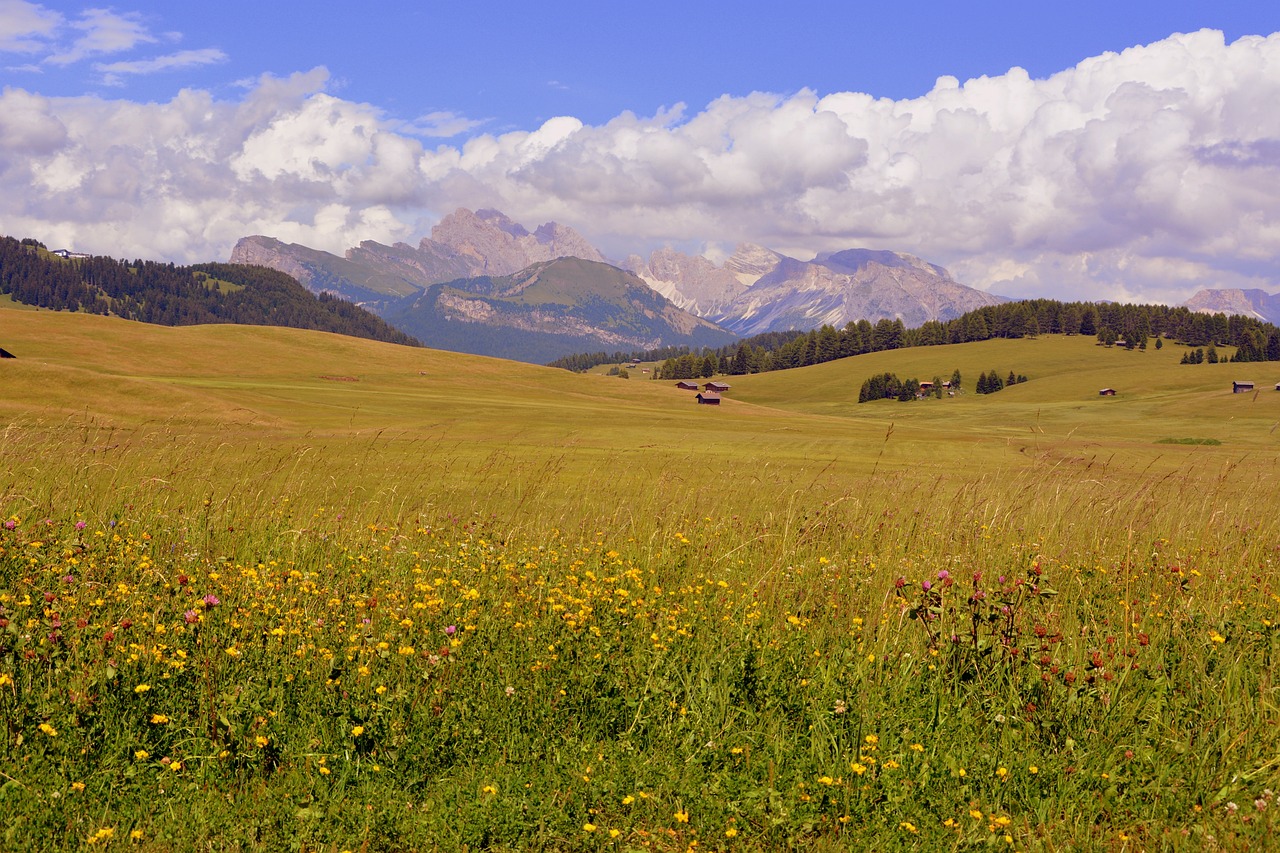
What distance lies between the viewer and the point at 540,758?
18.7 feet

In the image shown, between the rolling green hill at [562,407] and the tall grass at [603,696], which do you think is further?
the rolling green hill at [562,407]

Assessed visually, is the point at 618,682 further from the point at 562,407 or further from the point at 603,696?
the point at 562,407

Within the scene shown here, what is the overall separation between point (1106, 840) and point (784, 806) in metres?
1.84

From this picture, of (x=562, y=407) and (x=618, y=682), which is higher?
(x=618, y=682)

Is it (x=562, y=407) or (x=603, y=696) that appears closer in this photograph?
(x=603, y=696)

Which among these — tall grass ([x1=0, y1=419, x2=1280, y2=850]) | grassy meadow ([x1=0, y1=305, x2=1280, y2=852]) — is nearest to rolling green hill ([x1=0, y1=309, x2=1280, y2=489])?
grassy meadow ([x1=0, y1=305, x2=1280, y2=852])

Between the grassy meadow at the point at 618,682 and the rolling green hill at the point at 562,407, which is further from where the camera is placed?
the rolling green hill at the point at 562,407

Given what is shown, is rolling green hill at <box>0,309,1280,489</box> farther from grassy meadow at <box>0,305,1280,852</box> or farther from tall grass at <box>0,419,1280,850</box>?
tall grass at <box>0,419,1280,850</box>

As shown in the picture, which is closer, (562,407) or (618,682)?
(618,682)

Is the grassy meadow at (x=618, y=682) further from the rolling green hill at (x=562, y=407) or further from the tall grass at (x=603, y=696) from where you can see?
the rolling green hill at (x=562, y=407)

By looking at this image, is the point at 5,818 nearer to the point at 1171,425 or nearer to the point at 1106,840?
the point at 1106,840

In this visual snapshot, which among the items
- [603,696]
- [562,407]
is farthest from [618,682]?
[562,407]

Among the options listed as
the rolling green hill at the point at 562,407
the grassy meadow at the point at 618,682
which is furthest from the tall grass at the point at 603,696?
the rolling green hill at the point at 562,407

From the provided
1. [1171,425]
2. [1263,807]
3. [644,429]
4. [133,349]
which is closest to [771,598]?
[1263,807]
